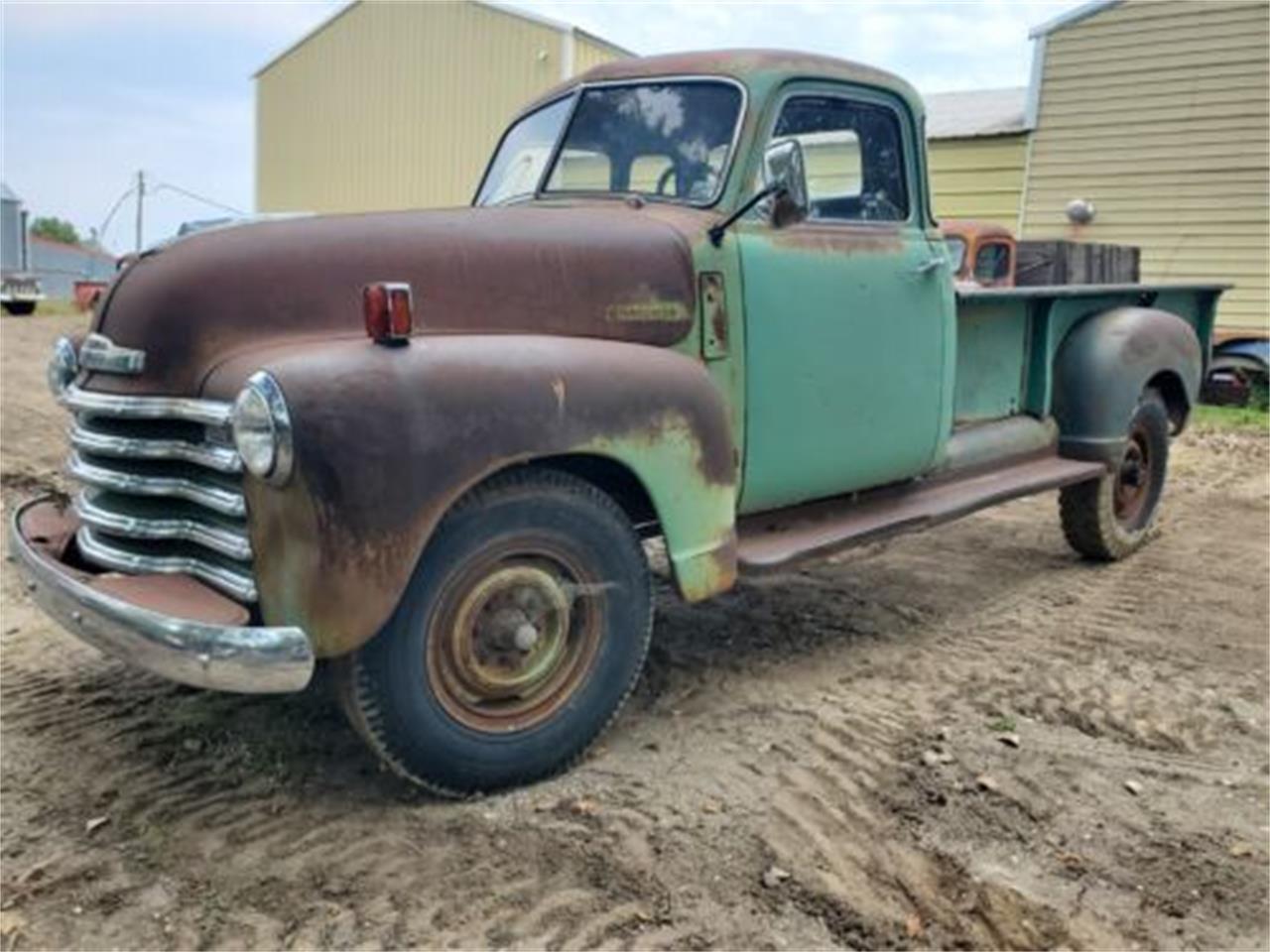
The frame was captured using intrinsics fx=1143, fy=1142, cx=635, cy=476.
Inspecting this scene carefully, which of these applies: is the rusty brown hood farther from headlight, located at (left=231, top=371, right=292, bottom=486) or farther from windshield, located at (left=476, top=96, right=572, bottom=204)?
windshield, located at (left=476, top=96, right=572, bottom=204)

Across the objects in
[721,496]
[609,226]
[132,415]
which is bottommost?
[721,496]

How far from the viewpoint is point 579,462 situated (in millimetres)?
3301

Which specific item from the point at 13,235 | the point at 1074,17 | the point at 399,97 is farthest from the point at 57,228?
the point at 1074,17

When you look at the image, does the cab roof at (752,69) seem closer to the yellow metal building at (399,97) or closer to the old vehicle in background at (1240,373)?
the old vehicle in background at (1240,373)

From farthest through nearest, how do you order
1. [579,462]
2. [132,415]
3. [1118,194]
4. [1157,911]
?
[1118,194], [579,462], [132,415], [1157,911]

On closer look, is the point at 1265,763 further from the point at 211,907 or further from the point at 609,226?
the point at 211,907

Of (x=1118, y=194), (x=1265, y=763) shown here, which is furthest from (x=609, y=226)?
(x=1118, y=194)

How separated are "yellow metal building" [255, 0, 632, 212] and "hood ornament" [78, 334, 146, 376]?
49.6 ft

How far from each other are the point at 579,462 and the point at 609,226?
32.1 inches

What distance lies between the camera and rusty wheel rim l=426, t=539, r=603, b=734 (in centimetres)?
302

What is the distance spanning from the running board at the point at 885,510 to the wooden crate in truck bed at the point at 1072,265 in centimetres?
399

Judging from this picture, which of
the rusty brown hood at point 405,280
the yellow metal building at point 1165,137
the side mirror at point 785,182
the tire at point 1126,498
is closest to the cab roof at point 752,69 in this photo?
the side mirror at point 785,182

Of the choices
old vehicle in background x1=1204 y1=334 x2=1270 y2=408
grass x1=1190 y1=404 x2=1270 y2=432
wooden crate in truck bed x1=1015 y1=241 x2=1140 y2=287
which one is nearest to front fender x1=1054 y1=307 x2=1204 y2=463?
wooden crate in truck bed x1=1015 y1=241 x2=1140 y2=287

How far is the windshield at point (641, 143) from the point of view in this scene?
3996 mm
